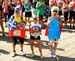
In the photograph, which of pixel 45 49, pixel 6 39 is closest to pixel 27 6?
pixel 6 39

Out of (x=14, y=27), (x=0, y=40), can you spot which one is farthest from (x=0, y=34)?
(x=14, y=27)

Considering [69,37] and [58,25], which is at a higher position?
[58,25]

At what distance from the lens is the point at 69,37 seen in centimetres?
1531

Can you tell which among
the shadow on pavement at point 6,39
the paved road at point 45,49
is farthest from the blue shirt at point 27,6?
the shadow on pavement at point 6,39

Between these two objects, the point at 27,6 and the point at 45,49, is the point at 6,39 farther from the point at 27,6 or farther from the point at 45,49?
the point at 27,6

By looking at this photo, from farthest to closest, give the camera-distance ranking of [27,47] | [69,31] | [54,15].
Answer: [69,31]
[27,47]
[54,15]

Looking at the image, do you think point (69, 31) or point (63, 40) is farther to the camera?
point (69, 31)

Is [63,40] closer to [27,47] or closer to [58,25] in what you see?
[27,47]

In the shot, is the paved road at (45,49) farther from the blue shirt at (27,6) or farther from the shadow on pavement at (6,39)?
the blue shirt at (27,6)

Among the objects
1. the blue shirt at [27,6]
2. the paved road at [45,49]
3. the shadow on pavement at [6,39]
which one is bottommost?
the paved road at [45,49]

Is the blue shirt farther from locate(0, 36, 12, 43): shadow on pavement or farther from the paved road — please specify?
locate(0, 36, 12, 43): shadow on pavement

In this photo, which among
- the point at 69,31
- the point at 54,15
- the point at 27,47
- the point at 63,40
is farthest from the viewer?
the point at 69,31

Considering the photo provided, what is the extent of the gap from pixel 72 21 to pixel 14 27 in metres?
7.20

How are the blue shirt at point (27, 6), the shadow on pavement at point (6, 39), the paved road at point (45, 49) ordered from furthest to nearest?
the blue shirt at point (27, 6)
the shadow on pavement at point (6, 39)
the paved road at point (45, 49)
